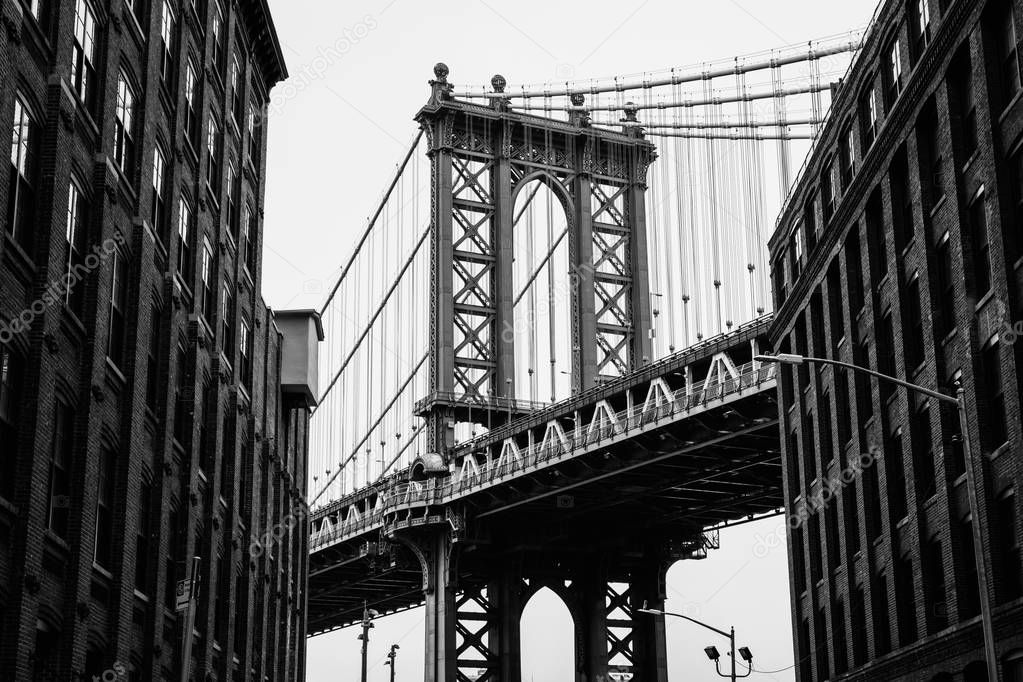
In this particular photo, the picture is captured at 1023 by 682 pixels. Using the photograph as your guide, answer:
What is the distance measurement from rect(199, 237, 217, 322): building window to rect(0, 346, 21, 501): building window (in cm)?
1614

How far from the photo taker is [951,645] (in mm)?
33938

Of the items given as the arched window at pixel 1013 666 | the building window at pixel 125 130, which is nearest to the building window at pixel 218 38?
the building window at pixel 125 130

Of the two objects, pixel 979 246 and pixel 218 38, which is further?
pixel 218 38

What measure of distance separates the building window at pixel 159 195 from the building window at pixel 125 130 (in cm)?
175

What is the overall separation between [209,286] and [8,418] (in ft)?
56.1

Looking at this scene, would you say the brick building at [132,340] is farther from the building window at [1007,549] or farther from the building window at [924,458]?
the building window at [924,458]

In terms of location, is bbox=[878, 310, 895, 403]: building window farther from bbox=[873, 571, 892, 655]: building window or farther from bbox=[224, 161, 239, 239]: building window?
bbox=[224, 161, 239, 239]: building window

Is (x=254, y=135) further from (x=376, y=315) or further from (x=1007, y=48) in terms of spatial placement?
(x=376, y=315)

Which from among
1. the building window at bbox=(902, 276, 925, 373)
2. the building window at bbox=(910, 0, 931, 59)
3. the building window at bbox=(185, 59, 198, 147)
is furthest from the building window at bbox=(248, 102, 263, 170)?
the building window at bbox=(902, 276, 925, 373)

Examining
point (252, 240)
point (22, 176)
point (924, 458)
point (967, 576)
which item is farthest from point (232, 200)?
point (967, 576)

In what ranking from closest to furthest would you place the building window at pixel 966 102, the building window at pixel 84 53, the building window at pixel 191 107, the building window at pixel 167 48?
1. the building window at pixel 84 53
2. the building window at pixel 966 102
3. the building window at pixel 167 48
4. the building window at pixel 191 107

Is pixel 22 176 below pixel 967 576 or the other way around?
the other way around

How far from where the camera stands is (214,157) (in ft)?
139

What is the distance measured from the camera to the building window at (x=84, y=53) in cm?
2723
